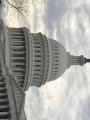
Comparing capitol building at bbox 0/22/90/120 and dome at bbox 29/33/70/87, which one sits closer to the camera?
capitol building at bbox 0/22/90/120

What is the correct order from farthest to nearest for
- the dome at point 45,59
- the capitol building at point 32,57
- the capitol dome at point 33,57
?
the dome at point 45,59
the capitol dome at point 33,57
the capitol building at point 32,57

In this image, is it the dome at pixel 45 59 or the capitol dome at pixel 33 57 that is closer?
the capitol dome at pixel 33 57

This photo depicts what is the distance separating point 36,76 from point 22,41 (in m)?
8.82

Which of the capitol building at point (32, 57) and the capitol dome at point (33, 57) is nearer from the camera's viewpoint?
the capitol building at point (32, 57)

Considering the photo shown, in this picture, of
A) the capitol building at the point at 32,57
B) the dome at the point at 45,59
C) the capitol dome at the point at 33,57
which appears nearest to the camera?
the capitol building at the point at 32,57

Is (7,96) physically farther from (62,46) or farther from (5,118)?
(62,46)

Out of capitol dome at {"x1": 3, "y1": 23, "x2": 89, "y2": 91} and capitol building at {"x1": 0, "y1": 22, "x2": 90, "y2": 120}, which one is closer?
capitol building at {"x1": 0, "y1": 22, "x2": 90, "y2": 120}

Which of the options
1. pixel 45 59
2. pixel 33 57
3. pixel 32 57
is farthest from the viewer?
pixel 45 59

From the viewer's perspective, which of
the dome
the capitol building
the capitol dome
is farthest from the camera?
the dome

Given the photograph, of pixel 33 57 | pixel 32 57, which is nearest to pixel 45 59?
pixel 33 57

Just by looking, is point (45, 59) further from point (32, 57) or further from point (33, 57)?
point (32, 57)

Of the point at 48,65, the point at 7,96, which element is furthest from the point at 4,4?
Result: the point at 48,65

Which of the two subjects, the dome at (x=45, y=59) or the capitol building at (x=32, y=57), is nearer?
the capitol building at (x=32, y=57)

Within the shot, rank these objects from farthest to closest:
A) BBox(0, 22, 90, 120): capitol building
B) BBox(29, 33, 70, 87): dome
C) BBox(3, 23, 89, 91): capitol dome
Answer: BBox(29, 33, 70, 87): dome → BBox(3, 23, 89, 91): capitol dome → BBox(0, 22, 90, 120): capitol building
